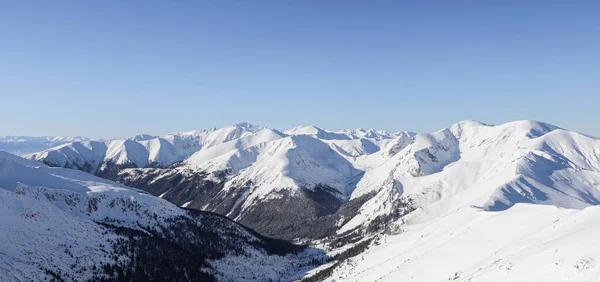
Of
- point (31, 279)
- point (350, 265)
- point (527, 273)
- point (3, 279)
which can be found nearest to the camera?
point (527, 273)

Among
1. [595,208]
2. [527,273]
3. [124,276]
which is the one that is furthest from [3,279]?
[595,208]

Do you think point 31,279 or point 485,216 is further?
point 485,216

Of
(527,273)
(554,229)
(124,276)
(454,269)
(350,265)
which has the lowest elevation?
(350,265)

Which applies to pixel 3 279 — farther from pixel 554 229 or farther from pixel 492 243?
pixel 554 229

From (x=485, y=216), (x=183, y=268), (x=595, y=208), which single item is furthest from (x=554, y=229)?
(x=183, y=268)

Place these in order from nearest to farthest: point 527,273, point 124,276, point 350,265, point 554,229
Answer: point 527,273 < point 554,229 < point 124,276 < point 350,265

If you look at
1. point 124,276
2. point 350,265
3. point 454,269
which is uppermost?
point 454,269

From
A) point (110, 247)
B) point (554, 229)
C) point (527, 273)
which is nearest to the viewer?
point (527, 273)

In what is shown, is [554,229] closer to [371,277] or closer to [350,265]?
[371,277]

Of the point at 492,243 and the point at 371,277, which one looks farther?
the point at 371,277

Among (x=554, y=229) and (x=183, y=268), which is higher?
(x=554, y=229)
